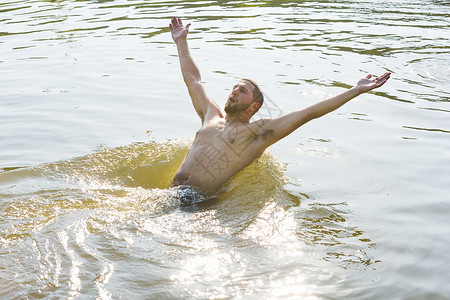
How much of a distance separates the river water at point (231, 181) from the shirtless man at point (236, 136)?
269 mm

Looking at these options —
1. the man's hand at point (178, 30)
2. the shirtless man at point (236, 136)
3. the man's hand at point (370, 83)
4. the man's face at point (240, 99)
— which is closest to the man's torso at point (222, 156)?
the shirtless man at point (236, 136)

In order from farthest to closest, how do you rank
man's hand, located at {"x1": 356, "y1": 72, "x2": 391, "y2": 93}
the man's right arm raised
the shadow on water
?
the man's right arm raised, man's hand, located at {"x1": 356, "y1": 72, "x2": 391, "y2": 93}, the shadow on water

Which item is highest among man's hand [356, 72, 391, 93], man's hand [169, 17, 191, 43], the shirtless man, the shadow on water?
man's hand [169, 17, 191, 43]

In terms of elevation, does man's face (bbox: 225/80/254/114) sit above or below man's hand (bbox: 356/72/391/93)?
below

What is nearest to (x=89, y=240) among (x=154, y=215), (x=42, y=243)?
(x=42, y=243)

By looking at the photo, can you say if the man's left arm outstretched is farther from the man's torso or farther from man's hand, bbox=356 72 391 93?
the man's torso

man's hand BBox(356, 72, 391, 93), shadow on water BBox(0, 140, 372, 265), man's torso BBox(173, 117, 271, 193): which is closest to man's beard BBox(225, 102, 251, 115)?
man's torso BBox(173, 117, 271, 193)

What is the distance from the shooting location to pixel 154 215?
587 cm

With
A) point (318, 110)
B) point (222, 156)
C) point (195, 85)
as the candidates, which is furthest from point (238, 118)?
point (318, 110)

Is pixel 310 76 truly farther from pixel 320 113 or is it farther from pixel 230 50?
pixel 320 113

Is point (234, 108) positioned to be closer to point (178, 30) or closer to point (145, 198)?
point (145, 198)

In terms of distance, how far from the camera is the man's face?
6.83 meters

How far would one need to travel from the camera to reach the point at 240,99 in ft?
22.4

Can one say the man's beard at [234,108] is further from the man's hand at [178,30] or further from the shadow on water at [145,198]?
the man's hand at [178,30]
